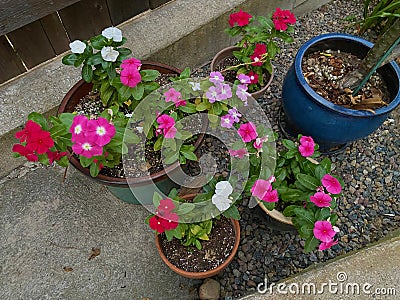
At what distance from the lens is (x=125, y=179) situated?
58.0 inches

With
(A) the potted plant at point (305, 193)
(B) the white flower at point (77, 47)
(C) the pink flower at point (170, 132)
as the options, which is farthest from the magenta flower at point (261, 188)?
(B) the white flower at point (77, 47)

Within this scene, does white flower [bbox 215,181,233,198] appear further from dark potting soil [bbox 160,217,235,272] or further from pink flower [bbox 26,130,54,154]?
pink flower [bbox 26,130,54,154]

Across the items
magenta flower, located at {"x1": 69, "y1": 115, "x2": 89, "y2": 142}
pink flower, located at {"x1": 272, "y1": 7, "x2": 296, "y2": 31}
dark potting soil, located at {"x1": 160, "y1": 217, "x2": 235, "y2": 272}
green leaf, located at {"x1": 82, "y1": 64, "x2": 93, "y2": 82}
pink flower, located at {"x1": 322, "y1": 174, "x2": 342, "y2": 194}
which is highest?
magenta flower, located at {"x1": 69, "y1": 115, "x2": 89, "y2": 142}

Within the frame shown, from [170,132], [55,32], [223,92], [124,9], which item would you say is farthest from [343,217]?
[55,32]

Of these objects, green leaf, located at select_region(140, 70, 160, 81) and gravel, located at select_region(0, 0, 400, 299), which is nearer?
green leaf, located at select_region(140, 70, 160, 81)

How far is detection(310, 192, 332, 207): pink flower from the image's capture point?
4.22 ft

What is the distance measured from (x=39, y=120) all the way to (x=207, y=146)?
92cm

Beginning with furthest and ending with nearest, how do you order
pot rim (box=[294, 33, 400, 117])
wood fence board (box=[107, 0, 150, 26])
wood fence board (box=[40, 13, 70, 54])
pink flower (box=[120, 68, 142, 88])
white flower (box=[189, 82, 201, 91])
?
wood fence board (box=[107, 0, 150, 26]), wood fence board (box=[40, 13, 70, 54]), pot rim (box=[294, 33, 400, 117]), white flower (box=[189, 82, 201, 91]), pink flower (box=[120, 68, 142, 88])

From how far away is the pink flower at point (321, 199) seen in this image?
1287 mm

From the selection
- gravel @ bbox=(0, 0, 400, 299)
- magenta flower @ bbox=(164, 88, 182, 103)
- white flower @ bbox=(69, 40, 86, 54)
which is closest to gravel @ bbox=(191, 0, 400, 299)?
gravel @ bbox=(0, 0, 400, 299)

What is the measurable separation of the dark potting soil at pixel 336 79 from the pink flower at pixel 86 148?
3.64ft

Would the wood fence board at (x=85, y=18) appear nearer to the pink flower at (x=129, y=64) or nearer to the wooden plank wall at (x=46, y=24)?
the wooden plank wall at (x=46, y=24)

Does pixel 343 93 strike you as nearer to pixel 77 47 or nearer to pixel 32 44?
pixel 77 47

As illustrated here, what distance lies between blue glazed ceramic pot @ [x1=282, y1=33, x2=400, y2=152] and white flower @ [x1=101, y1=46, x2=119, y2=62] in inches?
32.1
